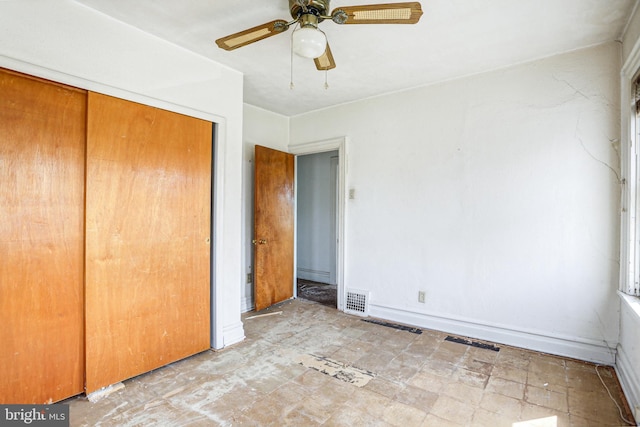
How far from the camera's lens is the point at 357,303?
382cm

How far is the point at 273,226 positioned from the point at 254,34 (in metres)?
2.55

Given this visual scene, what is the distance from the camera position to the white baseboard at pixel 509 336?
101 inches

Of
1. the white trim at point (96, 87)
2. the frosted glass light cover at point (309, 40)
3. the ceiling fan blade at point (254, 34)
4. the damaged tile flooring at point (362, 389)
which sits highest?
the ceiling fan blade at point (254, 34)

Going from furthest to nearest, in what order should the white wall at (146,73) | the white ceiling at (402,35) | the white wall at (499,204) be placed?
the white wall at (499,204) < the white ceiling at (402,35) < the white wall at (146,73)

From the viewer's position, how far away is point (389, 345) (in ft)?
9.67

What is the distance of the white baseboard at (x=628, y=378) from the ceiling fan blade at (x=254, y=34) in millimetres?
3053

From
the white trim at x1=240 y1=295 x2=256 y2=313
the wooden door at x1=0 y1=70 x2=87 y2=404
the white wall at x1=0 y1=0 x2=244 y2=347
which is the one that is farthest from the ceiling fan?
the white trim at x1=240 y1=295 x2=256 y2=313

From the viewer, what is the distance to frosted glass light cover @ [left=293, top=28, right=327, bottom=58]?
1729mm

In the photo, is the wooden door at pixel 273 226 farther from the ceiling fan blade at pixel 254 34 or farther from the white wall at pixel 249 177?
the ceiling fan blade at pixel 254 34

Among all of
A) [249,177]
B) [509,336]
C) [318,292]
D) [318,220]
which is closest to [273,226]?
[249,177]

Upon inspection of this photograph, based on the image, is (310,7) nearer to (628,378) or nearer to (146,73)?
(146,73)

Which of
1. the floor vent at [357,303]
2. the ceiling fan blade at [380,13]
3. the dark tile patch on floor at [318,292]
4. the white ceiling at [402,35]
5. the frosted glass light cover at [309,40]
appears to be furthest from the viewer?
the dark tile patch on floor at [318,292]

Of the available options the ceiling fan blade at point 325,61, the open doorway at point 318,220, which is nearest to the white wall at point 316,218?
the open doorway at point 318,220

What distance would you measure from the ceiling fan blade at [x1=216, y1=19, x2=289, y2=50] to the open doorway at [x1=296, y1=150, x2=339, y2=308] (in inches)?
133
